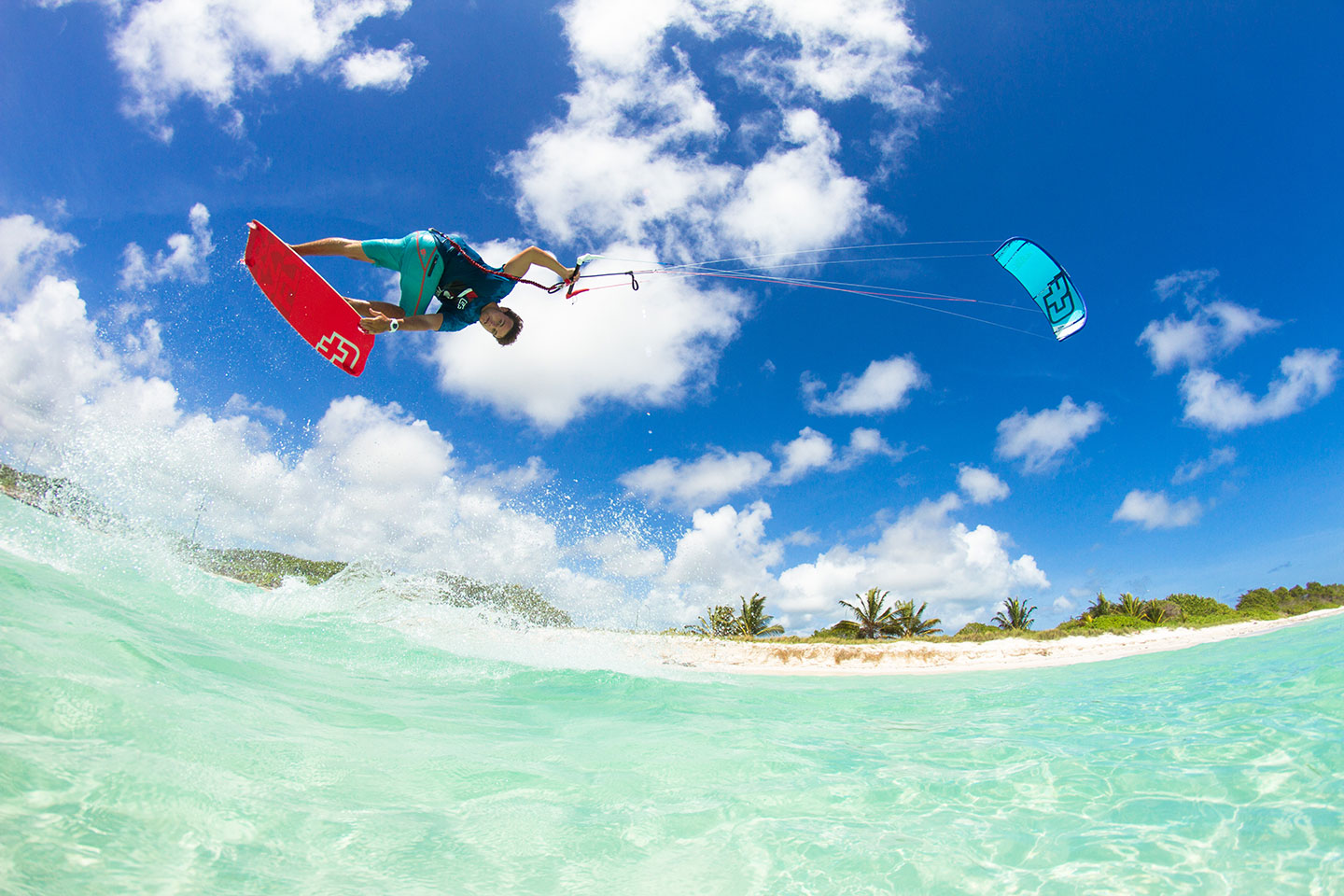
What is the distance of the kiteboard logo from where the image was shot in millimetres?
9969

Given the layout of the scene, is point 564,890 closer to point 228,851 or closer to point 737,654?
point 228,851

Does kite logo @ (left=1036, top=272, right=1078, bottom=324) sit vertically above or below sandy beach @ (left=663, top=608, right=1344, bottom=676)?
above

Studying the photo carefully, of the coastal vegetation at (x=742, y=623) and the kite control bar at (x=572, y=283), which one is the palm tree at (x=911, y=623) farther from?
the kite control bar at (x=572, y=283)

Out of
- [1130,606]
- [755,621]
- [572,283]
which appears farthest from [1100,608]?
[572,283]

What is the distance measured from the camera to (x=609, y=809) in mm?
4109

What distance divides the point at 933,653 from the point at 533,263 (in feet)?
84.8

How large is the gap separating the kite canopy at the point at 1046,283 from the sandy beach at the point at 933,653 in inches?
682

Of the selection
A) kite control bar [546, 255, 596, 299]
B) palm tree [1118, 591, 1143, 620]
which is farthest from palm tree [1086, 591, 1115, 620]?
kite control bar [546, 255, 596, 299]

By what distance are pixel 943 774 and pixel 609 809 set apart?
3079mm

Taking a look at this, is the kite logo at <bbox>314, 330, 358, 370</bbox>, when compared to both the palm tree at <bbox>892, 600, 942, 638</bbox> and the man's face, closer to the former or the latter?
the man's face

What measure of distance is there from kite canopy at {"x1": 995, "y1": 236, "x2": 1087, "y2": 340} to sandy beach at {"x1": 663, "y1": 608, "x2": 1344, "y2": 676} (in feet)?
56.8

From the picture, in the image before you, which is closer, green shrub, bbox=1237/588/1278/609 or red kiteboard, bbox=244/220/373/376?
red kiteboard, bbox=244/220/373/376

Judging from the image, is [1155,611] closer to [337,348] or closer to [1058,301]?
[1058,301]

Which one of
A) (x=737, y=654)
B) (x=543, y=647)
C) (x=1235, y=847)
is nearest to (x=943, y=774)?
(x=1235, y=847)
